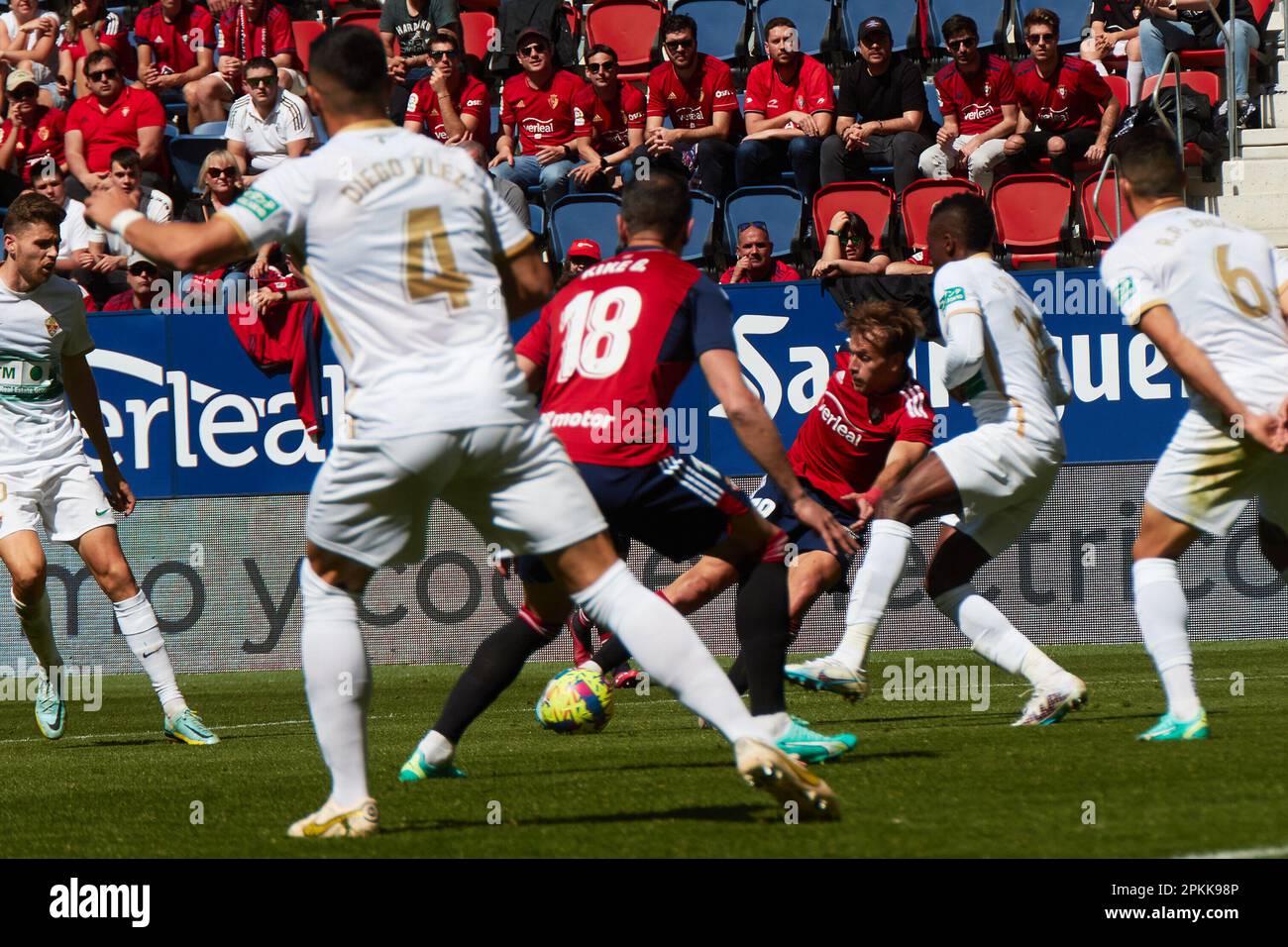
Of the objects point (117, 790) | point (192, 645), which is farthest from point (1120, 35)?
point (117, 790)

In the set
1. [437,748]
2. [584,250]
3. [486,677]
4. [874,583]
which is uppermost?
[584,250]

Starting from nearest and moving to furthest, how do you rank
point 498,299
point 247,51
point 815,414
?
point 498,299 < point 815,414 < point 247,51

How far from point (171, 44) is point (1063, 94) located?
9.14 meters

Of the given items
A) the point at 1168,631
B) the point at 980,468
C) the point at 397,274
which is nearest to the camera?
the point at 397,274

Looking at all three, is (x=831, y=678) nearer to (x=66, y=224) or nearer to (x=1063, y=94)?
(x=1063, y=94)

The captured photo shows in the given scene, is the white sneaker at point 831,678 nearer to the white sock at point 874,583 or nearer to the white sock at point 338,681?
the white sock at point 874,583

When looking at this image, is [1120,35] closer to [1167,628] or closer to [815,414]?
[815,414]

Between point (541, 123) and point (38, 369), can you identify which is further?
point (541, 123)

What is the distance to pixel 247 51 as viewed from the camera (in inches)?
688

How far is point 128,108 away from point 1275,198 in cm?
1021

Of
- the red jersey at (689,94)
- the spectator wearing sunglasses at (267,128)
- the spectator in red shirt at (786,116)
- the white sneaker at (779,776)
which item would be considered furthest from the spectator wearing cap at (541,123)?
the white sneaker at (779,776)

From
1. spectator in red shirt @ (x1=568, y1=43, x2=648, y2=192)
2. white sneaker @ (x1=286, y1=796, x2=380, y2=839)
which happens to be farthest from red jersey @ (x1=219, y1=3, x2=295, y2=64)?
white sneaker @ (x1=286, y1=796, x2=380, y2=839)

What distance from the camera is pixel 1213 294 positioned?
661cm

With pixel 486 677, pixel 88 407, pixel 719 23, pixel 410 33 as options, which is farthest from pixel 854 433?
pixel 410 33
